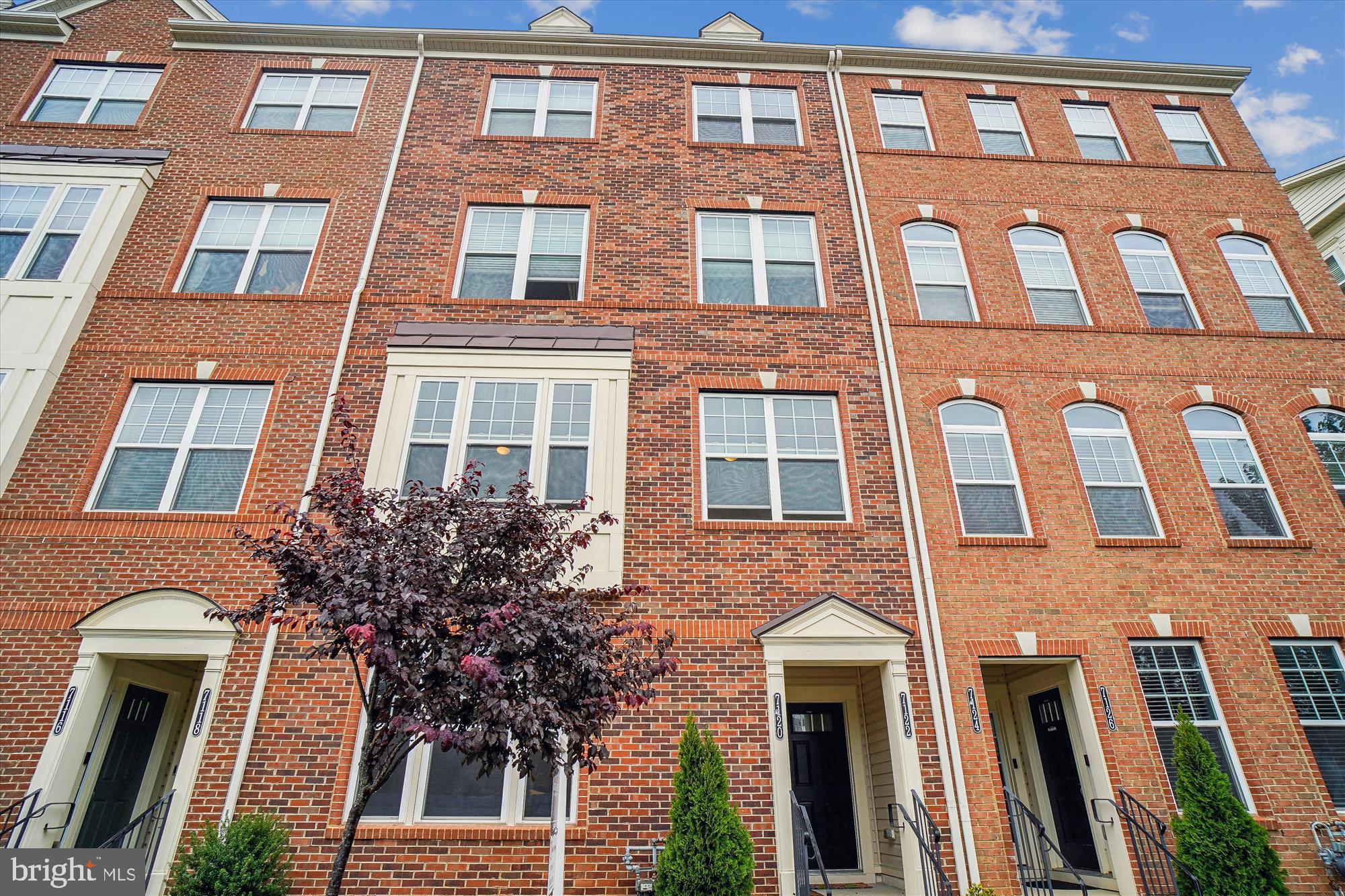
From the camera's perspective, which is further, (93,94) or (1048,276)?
(93,94)

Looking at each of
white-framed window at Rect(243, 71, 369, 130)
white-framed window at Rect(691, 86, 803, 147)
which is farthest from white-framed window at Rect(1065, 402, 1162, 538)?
white-framed window at Rect(243, 71, 369, 130)

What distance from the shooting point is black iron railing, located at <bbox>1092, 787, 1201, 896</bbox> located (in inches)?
283

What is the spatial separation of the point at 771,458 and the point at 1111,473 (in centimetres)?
468

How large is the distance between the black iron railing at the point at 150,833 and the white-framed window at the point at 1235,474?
12.8 metres

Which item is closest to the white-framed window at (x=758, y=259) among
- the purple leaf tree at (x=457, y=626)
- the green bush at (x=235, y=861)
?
the purple leaf tree at (x=457, y=626)

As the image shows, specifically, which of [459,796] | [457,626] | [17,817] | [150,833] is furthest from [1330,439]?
[17,817]

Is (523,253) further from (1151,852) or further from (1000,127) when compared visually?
(1151,852)

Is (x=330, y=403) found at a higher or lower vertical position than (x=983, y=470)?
higher

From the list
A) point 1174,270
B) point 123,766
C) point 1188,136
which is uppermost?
point 1188,136

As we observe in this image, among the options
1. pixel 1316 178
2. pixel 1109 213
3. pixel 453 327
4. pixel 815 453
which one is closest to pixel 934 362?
pixel 815 453

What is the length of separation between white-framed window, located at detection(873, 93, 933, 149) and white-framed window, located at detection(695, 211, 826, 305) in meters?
2.68

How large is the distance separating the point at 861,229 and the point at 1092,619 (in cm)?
646

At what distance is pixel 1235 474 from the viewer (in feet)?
32.7

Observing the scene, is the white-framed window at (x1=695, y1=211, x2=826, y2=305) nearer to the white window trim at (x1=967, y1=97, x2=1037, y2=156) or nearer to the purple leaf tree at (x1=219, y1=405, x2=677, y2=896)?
the white window trim at (x1=967, y1=97, x2=1037, y2=156)
